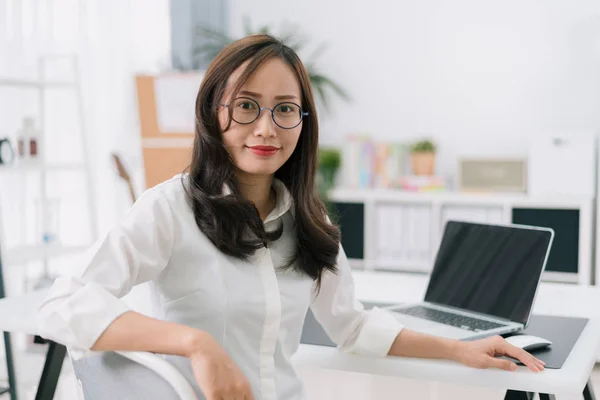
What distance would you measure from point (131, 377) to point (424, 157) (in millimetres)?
3328

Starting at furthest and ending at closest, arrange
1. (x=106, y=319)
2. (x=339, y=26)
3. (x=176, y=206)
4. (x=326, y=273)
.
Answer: (x=339, y=26) → (x=326, y=273) → (x=176, y=206) → (x=106, y=319)

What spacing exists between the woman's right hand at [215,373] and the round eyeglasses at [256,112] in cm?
42

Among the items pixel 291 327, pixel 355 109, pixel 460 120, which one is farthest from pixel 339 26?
pixel 291 327

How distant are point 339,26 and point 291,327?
3433 millimetres

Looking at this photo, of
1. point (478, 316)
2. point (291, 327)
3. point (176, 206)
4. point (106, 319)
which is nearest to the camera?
point (106, 319)

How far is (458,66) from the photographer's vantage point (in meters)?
4.33

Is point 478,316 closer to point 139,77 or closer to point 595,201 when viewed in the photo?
point 595,201

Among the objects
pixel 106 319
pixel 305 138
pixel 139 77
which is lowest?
pixel 106 319

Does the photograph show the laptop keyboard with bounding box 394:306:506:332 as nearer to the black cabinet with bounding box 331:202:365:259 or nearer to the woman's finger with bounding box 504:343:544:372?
the woman's finger with bounding box 504:343:544:372

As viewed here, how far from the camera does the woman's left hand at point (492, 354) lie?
1405mm

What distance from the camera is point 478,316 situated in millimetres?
1777

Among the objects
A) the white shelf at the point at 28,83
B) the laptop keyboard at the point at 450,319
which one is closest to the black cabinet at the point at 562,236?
the laptop keyboard at the point at 450,319

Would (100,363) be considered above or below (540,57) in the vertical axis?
below

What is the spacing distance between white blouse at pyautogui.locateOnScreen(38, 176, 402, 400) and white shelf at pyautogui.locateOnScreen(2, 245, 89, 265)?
6.19 feet
